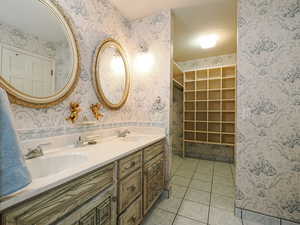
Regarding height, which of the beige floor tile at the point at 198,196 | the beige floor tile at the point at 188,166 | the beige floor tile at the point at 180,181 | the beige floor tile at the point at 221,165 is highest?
the beige floor tile at the point at 198,196

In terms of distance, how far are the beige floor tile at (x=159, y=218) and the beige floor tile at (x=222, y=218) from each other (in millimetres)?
427

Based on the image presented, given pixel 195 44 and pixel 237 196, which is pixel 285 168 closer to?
pixel 237 196

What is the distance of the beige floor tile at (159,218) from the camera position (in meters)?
1.41

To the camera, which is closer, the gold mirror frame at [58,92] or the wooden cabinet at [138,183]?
the gold mirror frame at [58,92]

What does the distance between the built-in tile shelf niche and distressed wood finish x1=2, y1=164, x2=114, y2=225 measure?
9.32 feet

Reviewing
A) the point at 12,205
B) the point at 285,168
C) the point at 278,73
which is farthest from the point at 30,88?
the point at 285,168

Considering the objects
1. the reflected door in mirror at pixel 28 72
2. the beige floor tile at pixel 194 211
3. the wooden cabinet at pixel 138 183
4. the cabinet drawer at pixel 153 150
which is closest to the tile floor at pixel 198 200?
the beige floor tile at pixel 194 211

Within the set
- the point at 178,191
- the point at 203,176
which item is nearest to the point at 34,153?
the point at 178,191

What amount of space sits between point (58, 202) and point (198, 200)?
174cm

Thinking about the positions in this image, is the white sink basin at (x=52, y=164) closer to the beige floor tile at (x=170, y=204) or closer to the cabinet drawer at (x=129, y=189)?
the cabinet drawer at (x=129, y=189)

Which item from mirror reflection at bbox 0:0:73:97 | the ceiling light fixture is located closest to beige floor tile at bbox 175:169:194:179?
mirror reflection at bbox 0:0:73:97

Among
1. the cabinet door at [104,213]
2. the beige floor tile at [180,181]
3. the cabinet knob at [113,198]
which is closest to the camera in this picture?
the cabinet door at [104,213]

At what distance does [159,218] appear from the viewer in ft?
4.82

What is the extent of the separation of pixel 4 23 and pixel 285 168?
261cm
